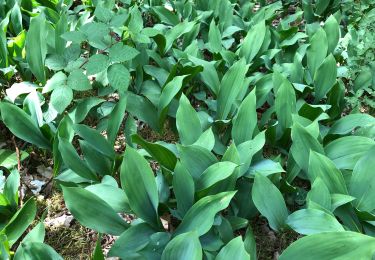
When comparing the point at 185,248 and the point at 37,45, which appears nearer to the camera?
the point at 185,248

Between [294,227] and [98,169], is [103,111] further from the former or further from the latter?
[294,227]

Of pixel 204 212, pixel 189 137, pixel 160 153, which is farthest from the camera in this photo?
pixel 189 137

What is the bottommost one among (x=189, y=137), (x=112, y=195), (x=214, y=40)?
(x=112, y=195)

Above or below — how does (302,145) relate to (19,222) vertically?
above

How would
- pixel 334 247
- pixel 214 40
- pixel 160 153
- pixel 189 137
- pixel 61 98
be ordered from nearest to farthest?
pixel 334 247 → pixel 160 153 → pixel 189 137 → pixel 61 98 → pixel 214 40

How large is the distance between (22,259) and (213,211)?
2.32 feet

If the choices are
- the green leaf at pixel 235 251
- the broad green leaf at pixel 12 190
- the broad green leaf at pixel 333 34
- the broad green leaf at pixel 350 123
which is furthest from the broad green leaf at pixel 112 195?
the broad green leaf at pixel 333 34

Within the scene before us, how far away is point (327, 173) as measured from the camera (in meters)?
1.73

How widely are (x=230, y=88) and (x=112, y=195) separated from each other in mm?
872

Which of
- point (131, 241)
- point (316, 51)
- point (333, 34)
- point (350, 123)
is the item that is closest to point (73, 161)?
point (131, 241)

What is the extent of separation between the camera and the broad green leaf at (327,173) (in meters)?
1.72

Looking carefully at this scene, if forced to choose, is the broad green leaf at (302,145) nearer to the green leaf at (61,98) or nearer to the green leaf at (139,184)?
the green leaf at (139,184)

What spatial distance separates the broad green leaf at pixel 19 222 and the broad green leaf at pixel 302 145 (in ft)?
3.75

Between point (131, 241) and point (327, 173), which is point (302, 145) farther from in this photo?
point (131, 241)
